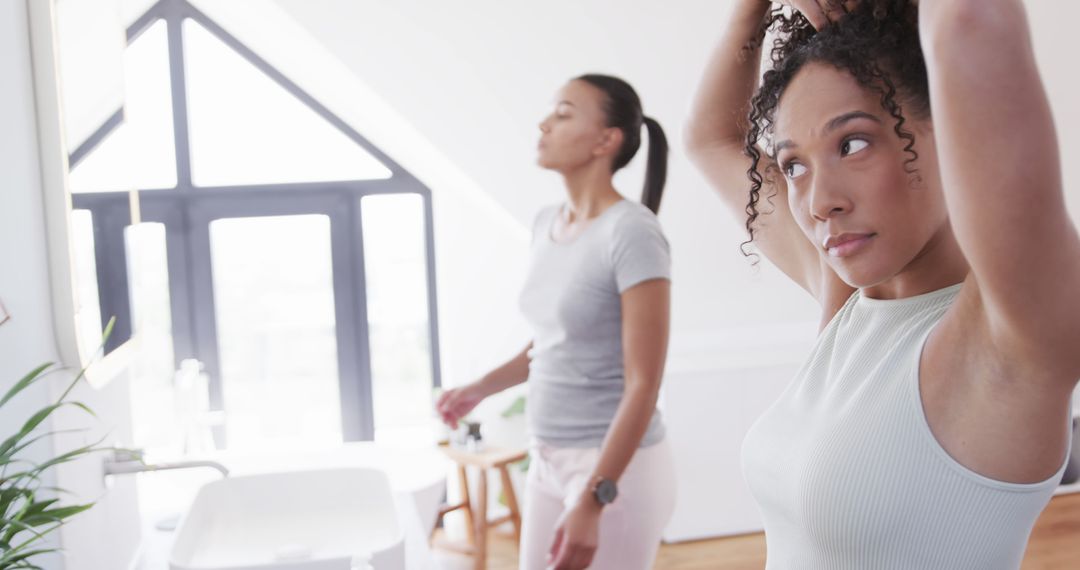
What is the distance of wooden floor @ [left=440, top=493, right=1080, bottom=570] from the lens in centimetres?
317

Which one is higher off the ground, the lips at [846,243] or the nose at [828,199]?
the nose at [828,199]

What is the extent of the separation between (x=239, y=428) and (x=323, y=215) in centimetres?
118

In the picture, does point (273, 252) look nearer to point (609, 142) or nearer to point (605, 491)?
point (609, 142)

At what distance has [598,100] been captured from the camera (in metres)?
1.70

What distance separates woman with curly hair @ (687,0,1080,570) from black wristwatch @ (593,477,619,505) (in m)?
0.57

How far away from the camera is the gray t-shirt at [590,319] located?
59.7 inches

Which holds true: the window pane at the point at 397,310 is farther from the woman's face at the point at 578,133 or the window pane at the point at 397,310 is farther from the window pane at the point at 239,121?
the woman's face at the point at 578,133

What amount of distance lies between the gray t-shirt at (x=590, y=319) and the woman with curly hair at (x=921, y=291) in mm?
666

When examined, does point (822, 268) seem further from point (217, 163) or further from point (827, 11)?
point (217, 163)

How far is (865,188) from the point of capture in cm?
68

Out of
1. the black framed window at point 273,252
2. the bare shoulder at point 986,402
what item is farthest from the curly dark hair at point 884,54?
the black framed window at point 273,252

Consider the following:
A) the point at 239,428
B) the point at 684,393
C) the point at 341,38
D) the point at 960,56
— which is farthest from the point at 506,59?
the point at 239,428

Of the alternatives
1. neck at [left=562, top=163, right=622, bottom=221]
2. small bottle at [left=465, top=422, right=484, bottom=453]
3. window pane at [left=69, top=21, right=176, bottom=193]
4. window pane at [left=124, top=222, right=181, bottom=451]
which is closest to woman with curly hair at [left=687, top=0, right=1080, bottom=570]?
neck at [left=562, top=163, right=622, bottom=221]

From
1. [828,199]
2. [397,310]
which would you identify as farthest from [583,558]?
[397,310]
